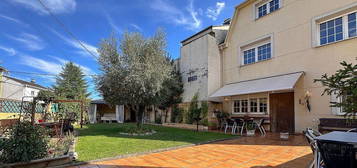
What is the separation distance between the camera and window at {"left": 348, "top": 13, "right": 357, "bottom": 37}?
408 inches

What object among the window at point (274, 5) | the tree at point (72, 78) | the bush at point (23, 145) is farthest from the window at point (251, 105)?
the tree at point (72, 78)

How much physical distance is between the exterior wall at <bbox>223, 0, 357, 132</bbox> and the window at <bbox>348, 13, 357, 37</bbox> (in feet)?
1.88

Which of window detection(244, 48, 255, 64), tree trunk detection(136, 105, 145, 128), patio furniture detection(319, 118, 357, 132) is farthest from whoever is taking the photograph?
window detection(244, 48, 255, 64)

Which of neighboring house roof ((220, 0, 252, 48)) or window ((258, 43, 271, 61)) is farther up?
neighboring house roof ((220, 0, 252, 48))

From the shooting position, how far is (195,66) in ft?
63.6

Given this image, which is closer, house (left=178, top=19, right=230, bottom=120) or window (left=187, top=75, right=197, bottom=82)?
house (left=178, top=19, right=230, bottom=120)

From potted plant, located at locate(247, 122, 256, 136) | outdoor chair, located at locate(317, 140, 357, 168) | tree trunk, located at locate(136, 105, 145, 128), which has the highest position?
outdoor chair, located at locate(317, 140, 357, 168)

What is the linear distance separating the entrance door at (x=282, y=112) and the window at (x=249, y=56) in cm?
339

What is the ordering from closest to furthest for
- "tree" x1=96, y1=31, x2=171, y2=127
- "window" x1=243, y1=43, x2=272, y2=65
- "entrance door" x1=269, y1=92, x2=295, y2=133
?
"tree" x1=96, y1=31, x2=171, y2=127 → "entrance door" x1=269, y1=92, x2=295, y2=133 → "window" x1=243, y1=43, x2=272, y2=65

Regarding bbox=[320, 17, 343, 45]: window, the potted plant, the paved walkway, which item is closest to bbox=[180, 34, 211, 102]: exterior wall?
the potted plant

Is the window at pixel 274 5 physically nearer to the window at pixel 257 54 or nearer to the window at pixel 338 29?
the window at pixel 257 54

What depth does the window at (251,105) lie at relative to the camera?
48.6ft

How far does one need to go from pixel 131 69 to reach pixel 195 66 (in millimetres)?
8908

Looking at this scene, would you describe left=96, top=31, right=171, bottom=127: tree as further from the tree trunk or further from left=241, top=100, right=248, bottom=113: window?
left=241, top=100, right=248, bottom=113: window
